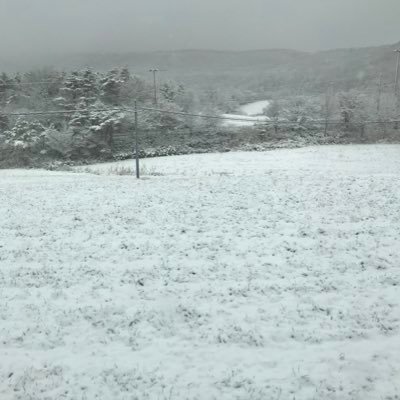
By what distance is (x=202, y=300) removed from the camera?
28.2 feet

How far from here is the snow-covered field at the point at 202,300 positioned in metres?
6.20

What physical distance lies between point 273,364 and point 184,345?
5.05 ft

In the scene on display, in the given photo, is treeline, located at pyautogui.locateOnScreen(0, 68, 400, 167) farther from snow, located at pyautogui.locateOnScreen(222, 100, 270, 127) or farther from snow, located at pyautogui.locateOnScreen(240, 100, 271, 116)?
snow, located at pyautogui.locateOnScreen(240, 100, 271, 116)

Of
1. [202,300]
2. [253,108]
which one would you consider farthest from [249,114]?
[202,300]

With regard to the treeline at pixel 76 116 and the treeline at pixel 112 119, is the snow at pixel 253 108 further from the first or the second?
the treeline at pixel 76 116

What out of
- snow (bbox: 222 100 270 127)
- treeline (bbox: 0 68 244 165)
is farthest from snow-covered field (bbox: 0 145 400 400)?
snow (bbox: 222 100 270 127)

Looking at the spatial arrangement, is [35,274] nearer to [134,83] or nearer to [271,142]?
[271,142]

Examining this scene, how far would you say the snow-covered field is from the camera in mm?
6203

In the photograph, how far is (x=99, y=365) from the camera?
6582 millimetres

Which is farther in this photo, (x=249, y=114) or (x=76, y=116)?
(x=249, y=114)

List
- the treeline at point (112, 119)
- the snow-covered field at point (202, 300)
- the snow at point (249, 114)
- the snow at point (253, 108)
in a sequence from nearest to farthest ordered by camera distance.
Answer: the snow-covered field at point (202, 300)
the treeline at point (112, 119)
the snow at point (249, 114)
the snow at point (253, 108)

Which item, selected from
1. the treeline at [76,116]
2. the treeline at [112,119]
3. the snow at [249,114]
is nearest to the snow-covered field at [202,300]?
the treeline at [76,116]

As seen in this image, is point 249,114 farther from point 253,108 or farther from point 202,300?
point 202,300

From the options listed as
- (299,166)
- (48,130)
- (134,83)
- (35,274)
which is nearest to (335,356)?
(35,274)
